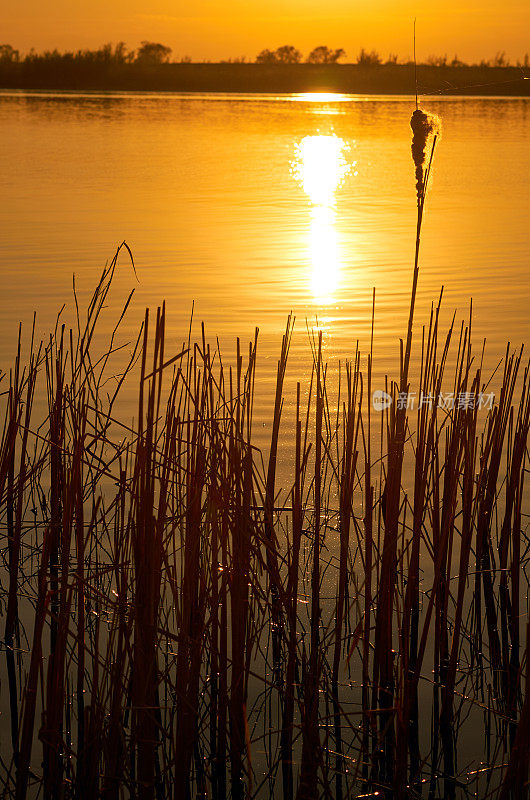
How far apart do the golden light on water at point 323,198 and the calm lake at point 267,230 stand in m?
0.03

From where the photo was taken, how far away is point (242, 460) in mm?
1908

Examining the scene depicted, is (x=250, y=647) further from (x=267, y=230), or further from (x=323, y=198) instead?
(x=323, y=198)

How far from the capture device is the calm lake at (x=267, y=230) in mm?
5602

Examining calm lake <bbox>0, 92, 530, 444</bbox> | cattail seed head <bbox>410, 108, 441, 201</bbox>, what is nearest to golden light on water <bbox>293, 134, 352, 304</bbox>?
calm lake <bbox>0, 92, 530, 444</bbox>

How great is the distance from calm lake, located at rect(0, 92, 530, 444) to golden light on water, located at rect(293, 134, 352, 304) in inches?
1.1

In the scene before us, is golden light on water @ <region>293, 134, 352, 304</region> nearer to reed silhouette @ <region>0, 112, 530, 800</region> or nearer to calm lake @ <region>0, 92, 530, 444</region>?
calm lake @ <region>0, 92, 530, 444</region>

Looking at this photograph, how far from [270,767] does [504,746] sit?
0.45 meters

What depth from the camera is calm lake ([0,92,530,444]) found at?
5.60m

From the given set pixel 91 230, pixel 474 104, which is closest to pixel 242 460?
pixel 91 230

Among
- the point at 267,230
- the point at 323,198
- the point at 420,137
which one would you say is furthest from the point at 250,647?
the point at 323,198

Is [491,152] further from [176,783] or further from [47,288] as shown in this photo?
[176,783]

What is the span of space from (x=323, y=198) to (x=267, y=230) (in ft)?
9.33

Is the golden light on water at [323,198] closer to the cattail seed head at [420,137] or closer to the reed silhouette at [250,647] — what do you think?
the reed silhouette at [250,647]

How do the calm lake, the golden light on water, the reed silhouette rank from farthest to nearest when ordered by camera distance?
the golden light on water < the calm lake < the reed silhouette
